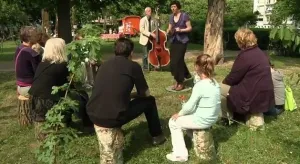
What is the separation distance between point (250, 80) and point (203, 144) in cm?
129

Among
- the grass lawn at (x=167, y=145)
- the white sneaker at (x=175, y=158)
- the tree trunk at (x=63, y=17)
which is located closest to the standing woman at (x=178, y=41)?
the grass lawn at (x=167, y=145)

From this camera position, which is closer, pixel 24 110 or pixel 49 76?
pixel 49 76

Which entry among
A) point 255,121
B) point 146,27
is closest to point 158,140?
point 255,121

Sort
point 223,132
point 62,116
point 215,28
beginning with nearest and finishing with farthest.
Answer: point 62,116
point 223,132
point 215,28

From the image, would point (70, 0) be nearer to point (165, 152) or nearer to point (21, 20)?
point (165, 152)

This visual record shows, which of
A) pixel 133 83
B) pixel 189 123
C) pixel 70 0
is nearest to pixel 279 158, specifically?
pixel 189 123

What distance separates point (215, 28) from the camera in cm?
1168

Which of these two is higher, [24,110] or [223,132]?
[24,110]

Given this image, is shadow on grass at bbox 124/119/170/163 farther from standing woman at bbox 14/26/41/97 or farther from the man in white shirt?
the man in white shirt

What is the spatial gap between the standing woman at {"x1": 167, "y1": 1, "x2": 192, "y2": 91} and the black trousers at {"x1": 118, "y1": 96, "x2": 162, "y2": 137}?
2896mm

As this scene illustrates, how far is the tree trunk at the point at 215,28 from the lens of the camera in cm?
1159

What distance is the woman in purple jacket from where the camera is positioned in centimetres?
523

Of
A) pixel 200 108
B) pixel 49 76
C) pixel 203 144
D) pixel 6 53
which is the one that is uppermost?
pixel 49 76

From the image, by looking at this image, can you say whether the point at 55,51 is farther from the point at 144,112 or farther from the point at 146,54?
the point at 146,54
